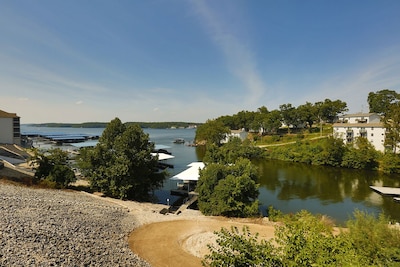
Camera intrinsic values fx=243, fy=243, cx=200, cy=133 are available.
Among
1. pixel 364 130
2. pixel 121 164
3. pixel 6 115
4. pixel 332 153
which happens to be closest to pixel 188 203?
pixel 121 164

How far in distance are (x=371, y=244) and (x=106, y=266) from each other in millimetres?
11105

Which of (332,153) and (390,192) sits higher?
(332,153)

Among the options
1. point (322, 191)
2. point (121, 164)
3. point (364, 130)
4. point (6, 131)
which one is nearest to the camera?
point (121, 164)

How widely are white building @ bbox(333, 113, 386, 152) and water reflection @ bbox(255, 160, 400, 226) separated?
37.9 feet

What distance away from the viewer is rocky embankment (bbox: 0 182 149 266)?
31.3 feet

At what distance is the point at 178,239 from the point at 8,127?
167ft

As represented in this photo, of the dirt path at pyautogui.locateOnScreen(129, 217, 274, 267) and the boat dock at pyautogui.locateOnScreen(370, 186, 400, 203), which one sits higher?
the dirt path at pyautogui.locateOnScreen(129, 217, 274, 267)

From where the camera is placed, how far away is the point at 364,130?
50.1m

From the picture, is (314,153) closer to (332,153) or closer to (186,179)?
(332,153)

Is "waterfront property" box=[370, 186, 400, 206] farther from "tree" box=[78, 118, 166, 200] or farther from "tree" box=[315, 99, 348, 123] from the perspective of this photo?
"tree" box=[315, 99, 348, 123]

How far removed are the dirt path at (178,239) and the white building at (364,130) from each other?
43.0 metres

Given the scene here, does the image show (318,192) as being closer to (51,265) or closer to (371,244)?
(371,244)

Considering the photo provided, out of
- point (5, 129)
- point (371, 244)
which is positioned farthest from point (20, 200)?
point (5, 129)

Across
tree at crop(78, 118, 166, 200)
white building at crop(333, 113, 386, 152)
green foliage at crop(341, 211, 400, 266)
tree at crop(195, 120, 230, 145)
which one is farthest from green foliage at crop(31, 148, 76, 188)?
tree at crop(195, 120, 230, 145)
